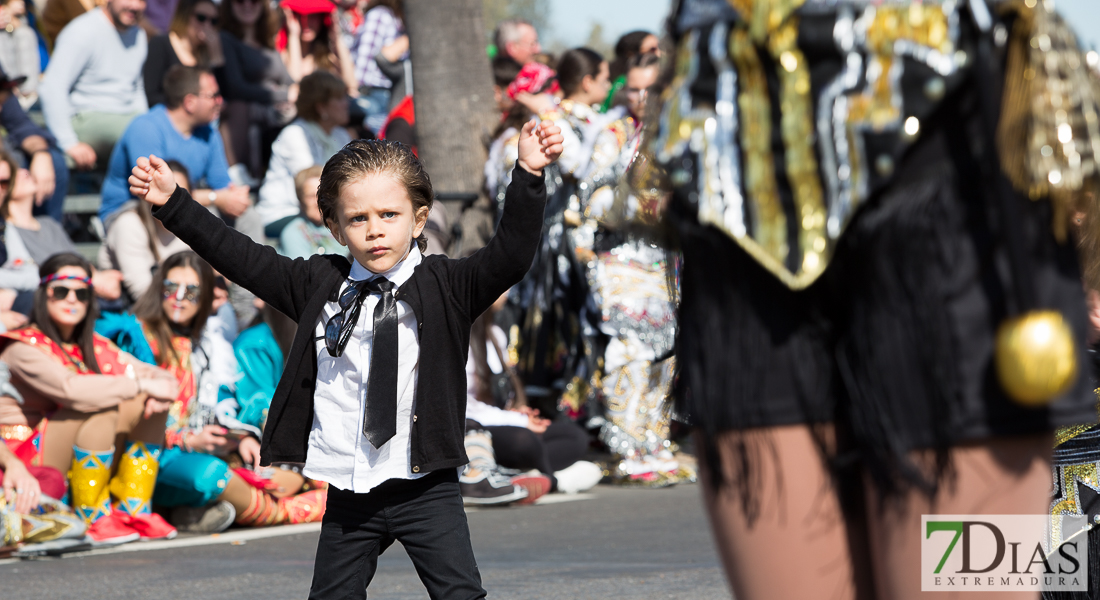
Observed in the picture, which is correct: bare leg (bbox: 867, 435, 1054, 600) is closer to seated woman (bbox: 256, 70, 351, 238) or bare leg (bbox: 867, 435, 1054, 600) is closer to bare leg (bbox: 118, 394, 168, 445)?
bare leg (bbox: 118, 394, 168, 445)

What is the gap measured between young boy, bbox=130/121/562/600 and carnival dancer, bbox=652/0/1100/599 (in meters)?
1.05

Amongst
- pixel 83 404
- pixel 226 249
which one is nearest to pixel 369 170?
pixel 226 249

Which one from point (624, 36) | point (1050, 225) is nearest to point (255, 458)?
point (624, 36)

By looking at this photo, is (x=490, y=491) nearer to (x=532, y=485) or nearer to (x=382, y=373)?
(x=532, y=485)

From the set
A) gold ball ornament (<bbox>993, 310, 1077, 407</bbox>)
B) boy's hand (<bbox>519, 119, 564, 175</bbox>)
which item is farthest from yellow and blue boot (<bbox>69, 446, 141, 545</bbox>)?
gold ball ornament (<bbox>993, 310, 1077, 407</bbox>)

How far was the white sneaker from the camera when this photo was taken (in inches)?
290

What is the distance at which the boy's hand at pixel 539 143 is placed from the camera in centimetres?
268

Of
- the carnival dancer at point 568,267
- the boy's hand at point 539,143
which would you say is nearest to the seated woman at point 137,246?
the carnival dancer at point 568,267

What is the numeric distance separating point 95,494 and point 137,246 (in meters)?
1.93

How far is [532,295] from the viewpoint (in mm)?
8266

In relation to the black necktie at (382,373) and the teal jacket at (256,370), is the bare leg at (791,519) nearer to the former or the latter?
the black necktie at (382,373)

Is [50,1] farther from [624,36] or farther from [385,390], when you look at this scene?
[385,390]

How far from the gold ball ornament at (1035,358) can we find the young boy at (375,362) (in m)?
1.32

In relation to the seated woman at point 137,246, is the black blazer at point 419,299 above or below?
below
